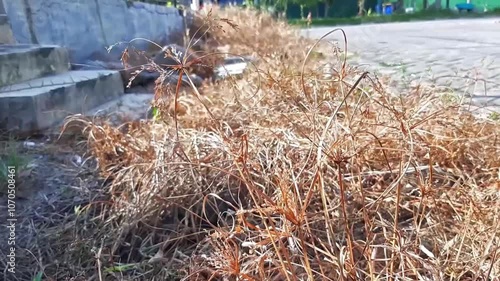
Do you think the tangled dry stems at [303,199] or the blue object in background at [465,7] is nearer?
the tangled dry stems at [303,199]

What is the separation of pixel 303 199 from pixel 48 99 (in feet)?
4.90

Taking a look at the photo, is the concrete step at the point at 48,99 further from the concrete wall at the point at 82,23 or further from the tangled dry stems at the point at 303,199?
the concrete wall at the point at 82,23

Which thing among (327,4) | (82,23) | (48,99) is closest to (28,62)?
(48,99)

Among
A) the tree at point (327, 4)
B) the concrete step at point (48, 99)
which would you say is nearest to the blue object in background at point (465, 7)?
the tree at point (327, 4)

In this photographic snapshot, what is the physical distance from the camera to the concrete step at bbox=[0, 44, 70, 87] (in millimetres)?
2584

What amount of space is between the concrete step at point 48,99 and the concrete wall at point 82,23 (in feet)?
2.47

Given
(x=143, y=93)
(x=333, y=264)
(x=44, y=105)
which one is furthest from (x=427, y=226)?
A: (x=143, y=93)

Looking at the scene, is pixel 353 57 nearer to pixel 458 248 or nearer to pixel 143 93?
pixel 143 93

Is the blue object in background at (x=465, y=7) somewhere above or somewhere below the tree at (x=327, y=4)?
below

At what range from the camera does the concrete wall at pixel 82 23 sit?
364 centimetres

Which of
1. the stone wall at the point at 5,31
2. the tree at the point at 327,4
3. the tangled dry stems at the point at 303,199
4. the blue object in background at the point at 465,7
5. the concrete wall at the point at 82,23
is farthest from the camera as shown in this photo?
the tree at the point at 327,4

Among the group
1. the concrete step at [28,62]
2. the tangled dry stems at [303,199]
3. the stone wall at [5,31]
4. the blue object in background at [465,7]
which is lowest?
the blue object in background at [465,7]

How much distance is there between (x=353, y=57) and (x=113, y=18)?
2.22 meters

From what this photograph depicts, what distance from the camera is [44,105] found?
7.93 feet
